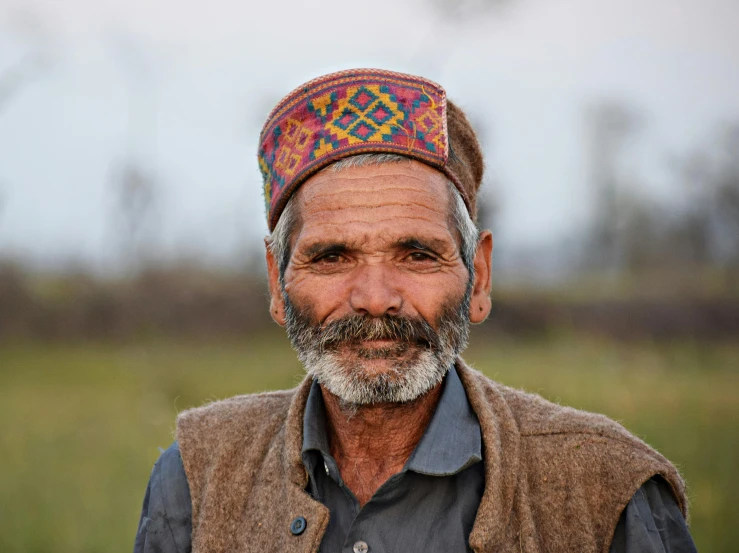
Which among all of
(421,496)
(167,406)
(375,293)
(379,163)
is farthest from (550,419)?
(167,406)

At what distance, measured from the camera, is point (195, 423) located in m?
2.78

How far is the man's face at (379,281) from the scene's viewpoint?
7.90ft

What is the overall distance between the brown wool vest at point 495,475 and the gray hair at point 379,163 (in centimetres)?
44

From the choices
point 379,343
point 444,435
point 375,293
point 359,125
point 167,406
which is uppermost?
point 359,125

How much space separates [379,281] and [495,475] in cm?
69

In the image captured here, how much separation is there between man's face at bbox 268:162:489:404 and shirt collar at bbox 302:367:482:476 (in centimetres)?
13

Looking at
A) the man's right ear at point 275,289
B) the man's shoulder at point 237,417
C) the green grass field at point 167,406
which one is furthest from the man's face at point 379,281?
the green grass field at point 167,406

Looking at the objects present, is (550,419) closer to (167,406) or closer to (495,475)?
(495,475)

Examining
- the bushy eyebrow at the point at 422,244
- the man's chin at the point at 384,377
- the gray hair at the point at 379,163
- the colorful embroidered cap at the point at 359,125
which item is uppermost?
the colorful embroidered cap at the point at 359,125

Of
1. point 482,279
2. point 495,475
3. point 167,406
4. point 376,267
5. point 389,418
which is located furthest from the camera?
point 167,406

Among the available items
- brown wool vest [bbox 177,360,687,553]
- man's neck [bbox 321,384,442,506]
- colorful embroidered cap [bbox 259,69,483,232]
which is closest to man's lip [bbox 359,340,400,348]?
man's neck [bbox 321,384,442,506]

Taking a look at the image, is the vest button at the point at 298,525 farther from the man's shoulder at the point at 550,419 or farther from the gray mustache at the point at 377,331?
the man's shoulder at the point at 550,419

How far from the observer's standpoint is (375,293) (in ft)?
7.71

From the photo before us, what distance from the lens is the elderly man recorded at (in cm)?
230
